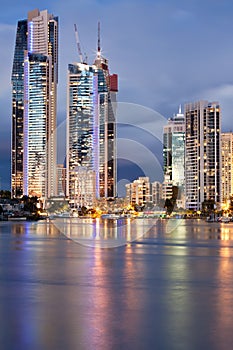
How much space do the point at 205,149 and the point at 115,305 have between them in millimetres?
181118

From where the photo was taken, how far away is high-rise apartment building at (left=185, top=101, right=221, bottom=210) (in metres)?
189

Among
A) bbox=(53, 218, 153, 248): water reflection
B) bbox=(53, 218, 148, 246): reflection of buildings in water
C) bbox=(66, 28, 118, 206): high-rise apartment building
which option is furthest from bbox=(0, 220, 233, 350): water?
bbox=(66, 28, 118, 206): high-rise apartment building

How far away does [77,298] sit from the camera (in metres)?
12.4

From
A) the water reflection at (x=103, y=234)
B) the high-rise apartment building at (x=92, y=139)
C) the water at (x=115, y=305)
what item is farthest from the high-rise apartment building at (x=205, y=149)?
the water at (x=115, y=305)

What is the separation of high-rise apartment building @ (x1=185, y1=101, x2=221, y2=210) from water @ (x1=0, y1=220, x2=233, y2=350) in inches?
6689

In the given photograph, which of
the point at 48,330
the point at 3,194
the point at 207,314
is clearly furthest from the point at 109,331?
the point at 3,194

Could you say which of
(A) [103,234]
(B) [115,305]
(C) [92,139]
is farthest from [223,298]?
(C) [92,139]

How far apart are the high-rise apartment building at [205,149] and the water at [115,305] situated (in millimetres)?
169910

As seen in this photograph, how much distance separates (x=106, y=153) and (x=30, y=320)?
120869 millimetres

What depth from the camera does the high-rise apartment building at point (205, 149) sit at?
189000 mm

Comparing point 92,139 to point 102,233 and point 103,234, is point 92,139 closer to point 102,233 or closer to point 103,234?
point 102,233

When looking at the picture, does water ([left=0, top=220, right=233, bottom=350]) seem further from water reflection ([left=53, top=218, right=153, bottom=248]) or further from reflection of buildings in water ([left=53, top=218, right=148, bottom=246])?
reflection of buildings in water ([left=53, top=218, right=148, bottom=246])

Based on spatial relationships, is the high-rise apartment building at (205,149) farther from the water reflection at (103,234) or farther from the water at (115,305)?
the water at (115,305)

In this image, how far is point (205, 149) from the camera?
625 feet
